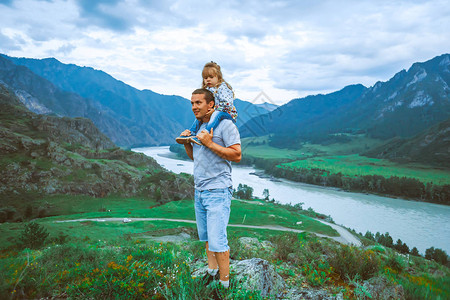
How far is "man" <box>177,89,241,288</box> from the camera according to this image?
308cm

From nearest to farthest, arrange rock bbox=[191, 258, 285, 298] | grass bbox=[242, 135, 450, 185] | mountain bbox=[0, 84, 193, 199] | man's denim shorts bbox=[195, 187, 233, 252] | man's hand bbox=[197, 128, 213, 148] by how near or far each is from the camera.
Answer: man's hand bbox=[197, 128, 213, 148] → man's denim shorts bbox=[195, 187, 233, 252] → rock bbox=[191, 258, 285, 298] → mountain bbox=[0, 84, 193, 199] → grass bbox=[242, 135, 450, 185]

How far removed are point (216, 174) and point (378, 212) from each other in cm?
7241

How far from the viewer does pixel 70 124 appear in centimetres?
12462

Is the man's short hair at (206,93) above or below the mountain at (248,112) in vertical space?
below

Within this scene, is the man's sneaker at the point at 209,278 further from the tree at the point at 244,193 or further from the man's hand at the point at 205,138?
the tree at the point at 244,193

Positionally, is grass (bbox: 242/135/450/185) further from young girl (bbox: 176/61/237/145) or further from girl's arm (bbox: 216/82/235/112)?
girl's arm (bbox: 216/82/235/112)

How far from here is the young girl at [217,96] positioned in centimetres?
317

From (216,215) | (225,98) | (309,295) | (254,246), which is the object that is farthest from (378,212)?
(225,98)

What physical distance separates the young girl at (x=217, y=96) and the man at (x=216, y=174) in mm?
72

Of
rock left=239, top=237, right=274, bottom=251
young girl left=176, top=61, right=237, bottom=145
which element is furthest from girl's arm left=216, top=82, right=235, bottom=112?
rock left=239, top=237, right=274, bottom=251

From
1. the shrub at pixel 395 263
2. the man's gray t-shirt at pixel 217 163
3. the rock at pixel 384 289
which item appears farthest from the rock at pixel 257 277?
the shrub at pixel 395 263

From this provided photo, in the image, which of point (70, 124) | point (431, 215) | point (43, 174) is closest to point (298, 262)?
point (431, 215)

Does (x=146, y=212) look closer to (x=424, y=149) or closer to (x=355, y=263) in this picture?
(x=355, y=263)

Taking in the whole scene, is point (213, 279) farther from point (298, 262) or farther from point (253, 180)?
point (253, 180)
